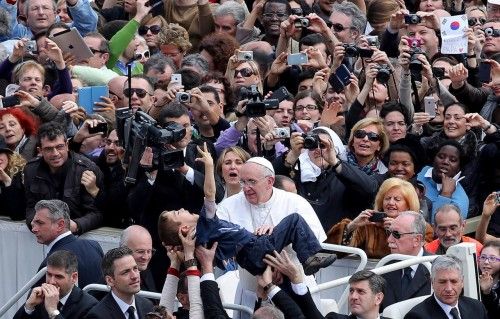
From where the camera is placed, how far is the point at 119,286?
45.3 ft

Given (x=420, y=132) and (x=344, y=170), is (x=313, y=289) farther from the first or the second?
(x=420, y=132)

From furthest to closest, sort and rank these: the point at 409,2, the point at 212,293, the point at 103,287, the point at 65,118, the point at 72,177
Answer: the point at 409,2 → the point at 65,118 → the point at 72,177 → the point at 103,287 → the point at 212,293

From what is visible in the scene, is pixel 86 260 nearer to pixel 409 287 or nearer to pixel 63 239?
pixel 63 239

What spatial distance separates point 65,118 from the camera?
17766mm

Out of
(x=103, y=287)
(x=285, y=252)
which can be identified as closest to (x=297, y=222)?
(x=285, y=252)

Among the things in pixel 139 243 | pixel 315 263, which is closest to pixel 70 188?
pixel 139 243

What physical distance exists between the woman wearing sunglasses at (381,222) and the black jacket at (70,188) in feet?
8.25

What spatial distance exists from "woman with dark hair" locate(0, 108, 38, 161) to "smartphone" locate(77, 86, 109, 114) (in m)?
0.54

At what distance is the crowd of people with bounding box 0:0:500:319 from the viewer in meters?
13.8

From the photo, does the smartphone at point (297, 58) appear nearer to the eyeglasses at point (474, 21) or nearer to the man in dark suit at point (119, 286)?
the eyeglasses at point (474, 21)

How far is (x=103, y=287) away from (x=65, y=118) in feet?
11.5

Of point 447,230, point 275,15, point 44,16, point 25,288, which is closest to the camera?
point 447,230

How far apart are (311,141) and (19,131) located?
337cm

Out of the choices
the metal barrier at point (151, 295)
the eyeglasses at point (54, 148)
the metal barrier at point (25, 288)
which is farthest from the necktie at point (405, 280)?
the eyeglasses at point (54, 148)
